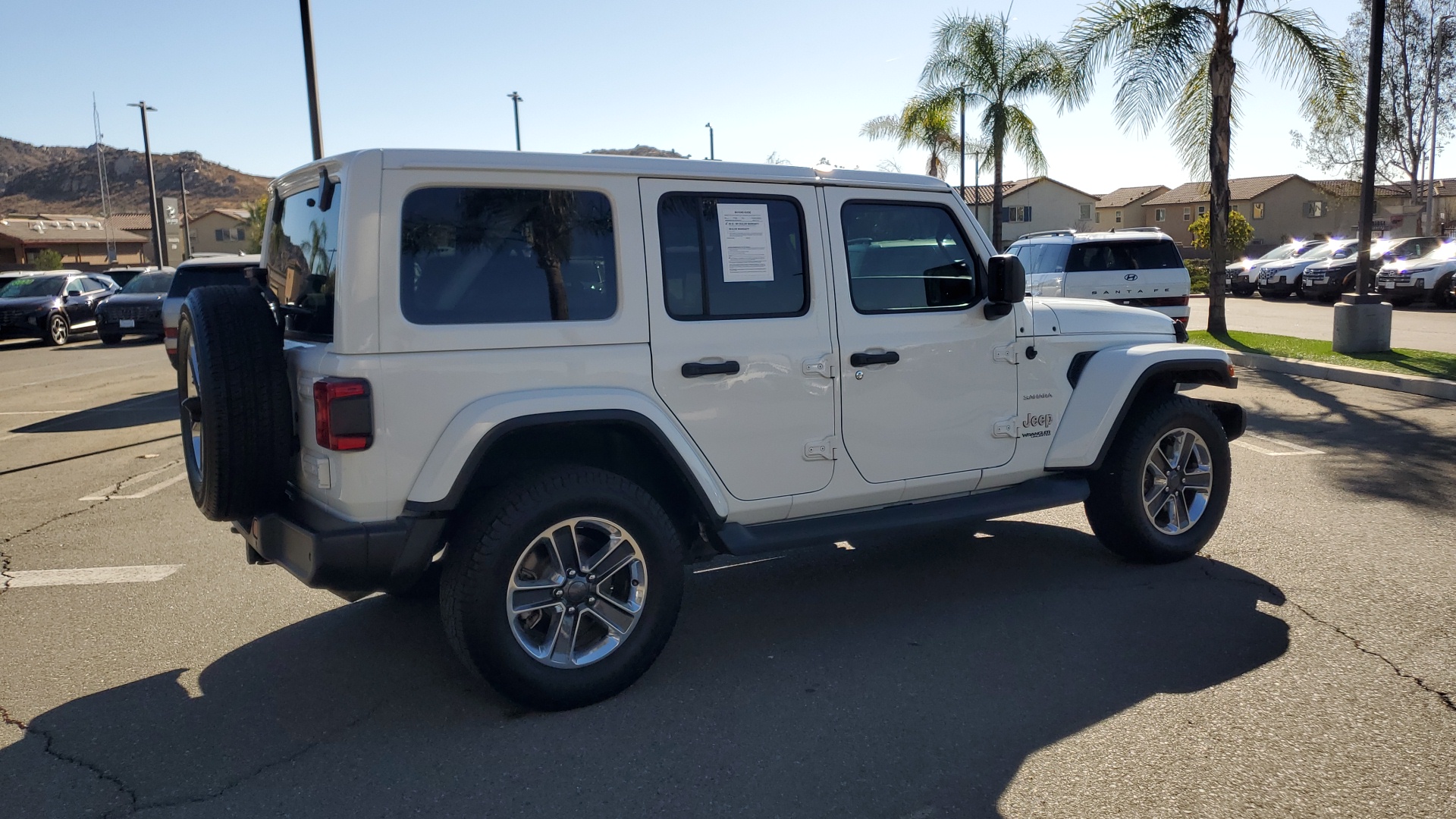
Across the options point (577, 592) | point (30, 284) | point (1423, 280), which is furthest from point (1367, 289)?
point (30, 284)

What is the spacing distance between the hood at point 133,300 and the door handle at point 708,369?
828 inches

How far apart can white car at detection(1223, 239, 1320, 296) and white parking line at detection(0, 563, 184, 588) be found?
29730 millimetres

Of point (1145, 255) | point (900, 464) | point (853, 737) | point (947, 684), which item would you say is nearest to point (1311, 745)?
point (947, 684)

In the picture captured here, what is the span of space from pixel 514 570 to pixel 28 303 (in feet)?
76.9

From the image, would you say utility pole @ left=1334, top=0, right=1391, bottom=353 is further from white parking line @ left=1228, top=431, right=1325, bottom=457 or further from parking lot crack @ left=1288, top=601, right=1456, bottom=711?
parking lot crack @ left=1288, top=601, right=1456, bottom=711

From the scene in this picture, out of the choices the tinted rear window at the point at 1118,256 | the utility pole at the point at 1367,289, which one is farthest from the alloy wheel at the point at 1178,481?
the utility pole at the point at 1367,289

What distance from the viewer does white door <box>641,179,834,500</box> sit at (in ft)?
13.1

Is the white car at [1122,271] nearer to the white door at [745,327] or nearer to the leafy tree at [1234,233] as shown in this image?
the white door at [745,327]

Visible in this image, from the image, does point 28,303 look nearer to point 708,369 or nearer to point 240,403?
point 240,403

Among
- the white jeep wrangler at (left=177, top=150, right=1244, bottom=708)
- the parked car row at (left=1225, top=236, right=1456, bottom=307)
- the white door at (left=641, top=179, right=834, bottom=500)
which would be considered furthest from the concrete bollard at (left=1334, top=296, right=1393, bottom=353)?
the white door at (left=641, top=179, right=834, bottom=500)

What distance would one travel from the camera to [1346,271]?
2477 cm

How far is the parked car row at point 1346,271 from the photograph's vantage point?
72.3ft

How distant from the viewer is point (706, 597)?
5074mm

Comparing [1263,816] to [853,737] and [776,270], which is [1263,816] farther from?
[776,270]
